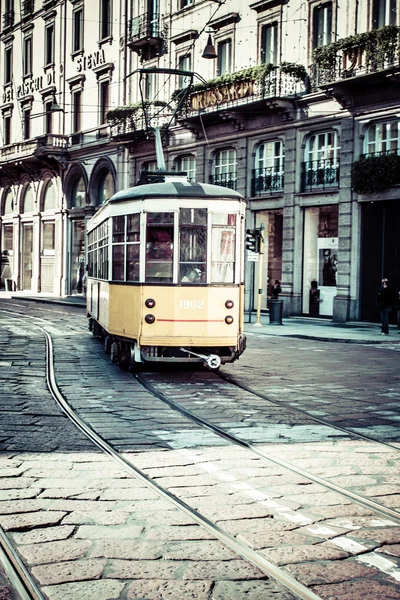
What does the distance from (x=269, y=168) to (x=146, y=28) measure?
33.1ft

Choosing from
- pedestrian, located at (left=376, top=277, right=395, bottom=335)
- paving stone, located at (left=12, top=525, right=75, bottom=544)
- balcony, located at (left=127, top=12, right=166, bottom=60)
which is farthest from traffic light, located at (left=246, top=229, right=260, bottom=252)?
paving stone, located at (left=12, top=525, right=75, bottom=544)

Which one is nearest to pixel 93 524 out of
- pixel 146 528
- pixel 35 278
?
pixel 146 528

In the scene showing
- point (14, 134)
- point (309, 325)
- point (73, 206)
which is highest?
point (14, 134)

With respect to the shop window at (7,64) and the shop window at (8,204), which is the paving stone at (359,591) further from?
the shop window at (7,64)

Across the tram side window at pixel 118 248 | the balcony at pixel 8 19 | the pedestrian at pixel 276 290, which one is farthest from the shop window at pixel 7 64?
the tram side window at pixel 118 248

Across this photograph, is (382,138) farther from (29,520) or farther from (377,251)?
(29,520)

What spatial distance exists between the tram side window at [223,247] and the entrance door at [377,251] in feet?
41.9

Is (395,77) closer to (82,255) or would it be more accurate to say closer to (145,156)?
(145,156)

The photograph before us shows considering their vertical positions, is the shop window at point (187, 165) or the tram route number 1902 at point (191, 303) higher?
the shop window at point (187, 165)

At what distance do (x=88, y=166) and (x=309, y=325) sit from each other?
18.8m

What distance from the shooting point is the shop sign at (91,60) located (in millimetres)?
38944

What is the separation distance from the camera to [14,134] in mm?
47969

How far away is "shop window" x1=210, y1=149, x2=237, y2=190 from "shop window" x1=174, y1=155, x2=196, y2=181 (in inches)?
61.4

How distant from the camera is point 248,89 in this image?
93.2 feet
